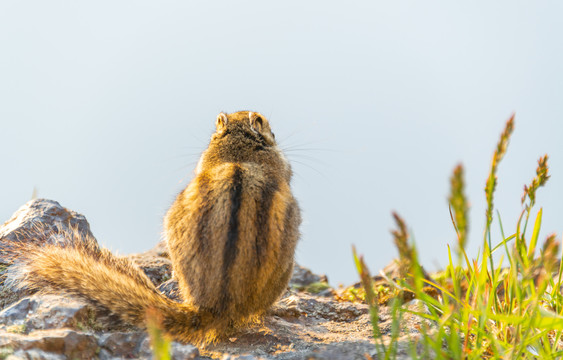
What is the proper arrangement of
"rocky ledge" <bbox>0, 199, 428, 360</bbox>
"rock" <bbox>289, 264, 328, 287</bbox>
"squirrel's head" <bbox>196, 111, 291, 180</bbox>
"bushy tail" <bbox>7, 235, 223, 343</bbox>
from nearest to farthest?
"rocky ledge" <bbox>0, 199, 428, 360</bbox>, "bushy tail" <bbox>7, 235, 223, 343</bbox>, "squirrel's head" <bbox>196, 111, 291, 180</bbox>, "rock" <bbox>289, 264, 328, 287</bbox>

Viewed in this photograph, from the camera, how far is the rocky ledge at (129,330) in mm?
3047

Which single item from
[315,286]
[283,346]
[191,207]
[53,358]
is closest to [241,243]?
[191,207]

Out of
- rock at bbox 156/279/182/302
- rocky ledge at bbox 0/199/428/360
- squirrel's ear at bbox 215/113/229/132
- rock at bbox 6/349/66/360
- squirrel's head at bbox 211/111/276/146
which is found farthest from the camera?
squirrel's ear at bbox 215/113/229/132

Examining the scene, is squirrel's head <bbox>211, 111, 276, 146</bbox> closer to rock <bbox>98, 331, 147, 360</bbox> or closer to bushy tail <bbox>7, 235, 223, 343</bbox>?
bushy tail <bbox>7, 235, 223, 343</bbox>

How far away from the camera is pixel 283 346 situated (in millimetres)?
3678

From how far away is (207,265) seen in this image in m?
3.83

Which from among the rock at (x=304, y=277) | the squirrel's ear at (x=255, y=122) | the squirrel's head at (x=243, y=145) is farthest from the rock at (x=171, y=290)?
the rock at (x=304, y=277)

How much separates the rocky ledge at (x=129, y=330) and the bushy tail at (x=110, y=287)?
A: 0.34 ft

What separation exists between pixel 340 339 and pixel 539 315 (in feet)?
4.79

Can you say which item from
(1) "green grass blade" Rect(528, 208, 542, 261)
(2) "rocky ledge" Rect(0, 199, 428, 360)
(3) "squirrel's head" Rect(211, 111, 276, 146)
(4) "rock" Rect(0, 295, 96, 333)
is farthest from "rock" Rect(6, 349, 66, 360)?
(1) "green grass blade" Rect(528, 208, 542, 261)

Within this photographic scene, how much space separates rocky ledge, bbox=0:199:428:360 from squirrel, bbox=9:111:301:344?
5.7 inches

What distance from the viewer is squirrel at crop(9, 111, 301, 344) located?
374 cm

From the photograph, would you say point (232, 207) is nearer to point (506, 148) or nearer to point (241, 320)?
point (241, 320)

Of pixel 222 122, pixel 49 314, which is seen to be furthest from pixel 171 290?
pixel 222 122
